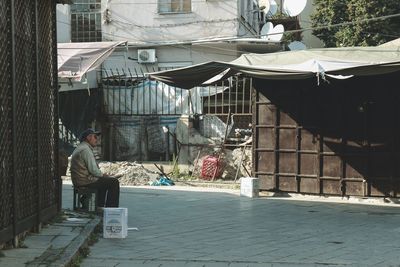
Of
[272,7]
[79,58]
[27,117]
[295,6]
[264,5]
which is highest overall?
[272,7]

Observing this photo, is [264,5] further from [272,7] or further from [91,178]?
[91,178]

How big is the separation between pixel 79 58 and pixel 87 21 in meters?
7.23

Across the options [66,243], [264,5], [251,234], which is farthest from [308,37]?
[66,243]

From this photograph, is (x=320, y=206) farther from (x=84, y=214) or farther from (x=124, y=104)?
(x=124, y=104)

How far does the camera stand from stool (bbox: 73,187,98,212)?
997 centimetres

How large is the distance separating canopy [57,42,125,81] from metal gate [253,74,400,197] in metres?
5.54

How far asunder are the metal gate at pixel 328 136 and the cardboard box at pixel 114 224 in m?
6.16

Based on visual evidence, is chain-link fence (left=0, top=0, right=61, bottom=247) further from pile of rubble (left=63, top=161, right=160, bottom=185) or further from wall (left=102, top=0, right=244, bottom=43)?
wall (left=102, top=0, right=244, bottom=43)

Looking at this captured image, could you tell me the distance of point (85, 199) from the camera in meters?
10.1

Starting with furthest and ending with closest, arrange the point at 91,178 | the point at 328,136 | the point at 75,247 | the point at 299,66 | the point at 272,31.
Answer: the point at 272,31
the point at 328,136
the point at 299,66
the point at 91,178
the point at 75,247

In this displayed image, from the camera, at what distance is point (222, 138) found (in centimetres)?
1783

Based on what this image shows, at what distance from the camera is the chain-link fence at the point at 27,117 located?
264 inches

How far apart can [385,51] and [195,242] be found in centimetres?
641

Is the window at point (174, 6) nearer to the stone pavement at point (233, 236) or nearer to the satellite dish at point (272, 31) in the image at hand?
the satellite dish at point (272, 31)
